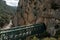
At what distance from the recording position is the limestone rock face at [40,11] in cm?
1171

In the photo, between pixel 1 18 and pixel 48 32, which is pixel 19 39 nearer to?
pixel 48 32

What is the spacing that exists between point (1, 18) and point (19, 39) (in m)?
24.8

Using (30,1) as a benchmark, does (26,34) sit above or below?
below

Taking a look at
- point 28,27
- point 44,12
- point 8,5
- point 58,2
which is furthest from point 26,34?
point 8,5

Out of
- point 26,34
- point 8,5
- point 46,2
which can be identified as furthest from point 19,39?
point 8,5

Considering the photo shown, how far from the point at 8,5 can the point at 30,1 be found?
115 ft

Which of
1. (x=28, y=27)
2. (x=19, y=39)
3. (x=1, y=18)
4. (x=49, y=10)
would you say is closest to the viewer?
(x=19, y=39)

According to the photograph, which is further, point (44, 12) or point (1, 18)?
point (1, 18)

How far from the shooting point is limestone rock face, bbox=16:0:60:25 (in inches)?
461

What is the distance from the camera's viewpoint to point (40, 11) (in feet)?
43.0

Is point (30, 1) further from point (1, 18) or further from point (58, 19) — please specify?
point (1, 18)

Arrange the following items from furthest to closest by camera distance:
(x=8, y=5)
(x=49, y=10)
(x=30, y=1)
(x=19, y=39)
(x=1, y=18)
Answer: (x=8, y=5), (x=1, y=18), (x=30, y=1), (x=49, y=10), (x=19, y=39)

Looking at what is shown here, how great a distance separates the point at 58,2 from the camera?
11859 mm

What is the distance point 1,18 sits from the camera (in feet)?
114
